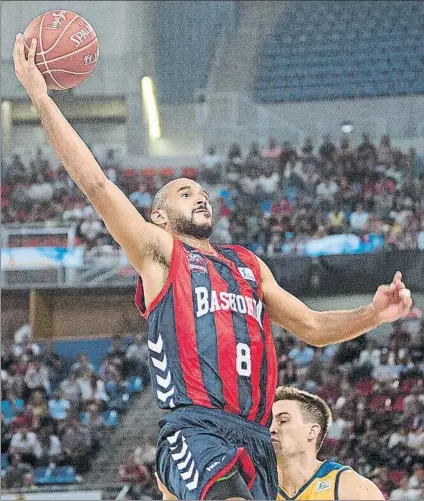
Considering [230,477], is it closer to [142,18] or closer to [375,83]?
[375,83]

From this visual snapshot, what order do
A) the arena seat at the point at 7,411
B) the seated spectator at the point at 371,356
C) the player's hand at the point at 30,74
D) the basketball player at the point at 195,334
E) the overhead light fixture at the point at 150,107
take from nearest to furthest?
the basketball player at the point at 195,334
the player's hand at the point at 30,74
the seated spectator at the point at 371,356
the arena seat at the point at 7,411
the overhead light fixture at the point at 150,107

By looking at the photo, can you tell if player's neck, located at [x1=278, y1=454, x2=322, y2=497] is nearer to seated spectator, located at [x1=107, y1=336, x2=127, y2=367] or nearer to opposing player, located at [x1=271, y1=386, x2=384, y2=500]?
opposing player, located at [x1=271, y1=386, x2=384, y2=500]

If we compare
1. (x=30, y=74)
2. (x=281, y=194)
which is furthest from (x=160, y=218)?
(x=281, y=194)

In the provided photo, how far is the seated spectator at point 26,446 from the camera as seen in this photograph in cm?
1373

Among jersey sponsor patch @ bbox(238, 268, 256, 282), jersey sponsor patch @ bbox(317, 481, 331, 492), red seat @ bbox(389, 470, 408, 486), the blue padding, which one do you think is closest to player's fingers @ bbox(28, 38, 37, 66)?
jersey sponsor patch @ bbox(238, 268, 256, 282)

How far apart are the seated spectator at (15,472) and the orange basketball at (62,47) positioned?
979 cm

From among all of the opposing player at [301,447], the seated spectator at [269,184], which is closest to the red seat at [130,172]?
the seated spectator at [269,184]

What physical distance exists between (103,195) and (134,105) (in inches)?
716

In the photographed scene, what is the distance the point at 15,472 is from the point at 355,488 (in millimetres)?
10123

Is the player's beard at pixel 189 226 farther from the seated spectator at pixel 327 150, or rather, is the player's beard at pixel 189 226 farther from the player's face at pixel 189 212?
the seated spectator at pixel 327 150

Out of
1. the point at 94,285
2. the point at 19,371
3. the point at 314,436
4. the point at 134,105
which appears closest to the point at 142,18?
the point at 134,105

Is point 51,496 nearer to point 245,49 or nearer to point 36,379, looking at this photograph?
point 36,379

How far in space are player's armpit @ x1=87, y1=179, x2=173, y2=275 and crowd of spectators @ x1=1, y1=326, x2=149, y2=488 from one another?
1000 cm

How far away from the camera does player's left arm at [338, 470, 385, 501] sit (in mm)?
3805
